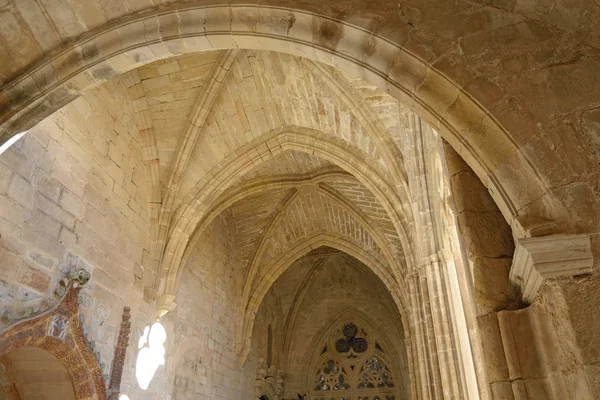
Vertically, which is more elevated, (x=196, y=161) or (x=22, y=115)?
(x=196, y=161)

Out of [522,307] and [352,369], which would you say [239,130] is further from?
[352,369]

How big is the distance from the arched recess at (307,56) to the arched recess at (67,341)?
1.91 m

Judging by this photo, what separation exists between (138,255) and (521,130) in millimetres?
5495

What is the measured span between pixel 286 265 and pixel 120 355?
5.22m

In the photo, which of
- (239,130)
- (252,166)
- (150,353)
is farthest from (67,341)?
(239,130)

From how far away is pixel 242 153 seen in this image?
7.36 meters

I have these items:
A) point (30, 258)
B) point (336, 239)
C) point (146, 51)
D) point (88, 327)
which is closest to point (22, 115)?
point (146, 51)

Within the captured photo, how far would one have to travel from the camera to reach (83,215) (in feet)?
17.6

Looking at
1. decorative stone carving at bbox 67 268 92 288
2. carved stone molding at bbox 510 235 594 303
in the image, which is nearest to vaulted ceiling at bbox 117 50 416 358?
decorative stone carving at bbox 67 268 92 288

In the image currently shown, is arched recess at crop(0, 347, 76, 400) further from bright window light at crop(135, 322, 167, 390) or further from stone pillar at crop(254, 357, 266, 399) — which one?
stone pillar at crop(254, 357, 266, 399)

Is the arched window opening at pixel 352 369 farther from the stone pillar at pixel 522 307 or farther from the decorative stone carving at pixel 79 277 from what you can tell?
the stone pillar at pixel 522 307

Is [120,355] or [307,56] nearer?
[307,56]

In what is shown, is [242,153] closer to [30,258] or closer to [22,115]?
[30,258]

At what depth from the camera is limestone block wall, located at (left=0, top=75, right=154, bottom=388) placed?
438cm
